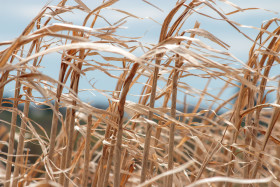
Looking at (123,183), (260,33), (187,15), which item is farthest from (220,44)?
(123,183)

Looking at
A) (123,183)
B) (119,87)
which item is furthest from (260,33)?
(123,183)

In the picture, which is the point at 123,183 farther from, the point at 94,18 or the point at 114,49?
the point at 114,49

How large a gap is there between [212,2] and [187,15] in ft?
0.13

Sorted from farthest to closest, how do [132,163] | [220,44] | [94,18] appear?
[132,163], [94,18], [220,44]

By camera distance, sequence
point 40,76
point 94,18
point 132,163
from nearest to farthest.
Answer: point 40,76
point 94,18
point 132,163

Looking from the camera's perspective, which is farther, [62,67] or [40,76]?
[62,67]

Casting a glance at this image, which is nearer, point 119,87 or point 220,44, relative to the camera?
point 220,44

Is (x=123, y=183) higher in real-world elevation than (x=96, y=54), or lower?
lower

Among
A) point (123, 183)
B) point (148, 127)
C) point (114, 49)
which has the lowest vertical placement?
point (123, 183)

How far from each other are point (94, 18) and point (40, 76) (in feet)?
0.89

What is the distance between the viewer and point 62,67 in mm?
516

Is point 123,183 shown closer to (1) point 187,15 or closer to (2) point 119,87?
(2) point 119,87

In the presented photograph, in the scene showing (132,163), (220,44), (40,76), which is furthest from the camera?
(132,163)

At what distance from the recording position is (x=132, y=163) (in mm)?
727
